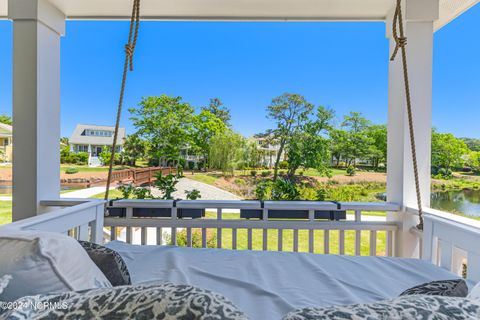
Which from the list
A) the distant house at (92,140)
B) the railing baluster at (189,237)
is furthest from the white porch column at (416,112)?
the distant house at (92,140)

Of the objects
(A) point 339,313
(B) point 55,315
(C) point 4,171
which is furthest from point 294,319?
(C) point 4,171

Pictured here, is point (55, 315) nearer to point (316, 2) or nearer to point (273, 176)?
point (273, 176)

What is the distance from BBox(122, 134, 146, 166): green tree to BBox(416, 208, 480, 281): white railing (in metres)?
2.19

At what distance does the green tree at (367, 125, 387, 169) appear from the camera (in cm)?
232

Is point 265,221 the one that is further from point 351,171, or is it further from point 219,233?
point 351,171

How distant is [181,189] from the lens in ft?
7.95

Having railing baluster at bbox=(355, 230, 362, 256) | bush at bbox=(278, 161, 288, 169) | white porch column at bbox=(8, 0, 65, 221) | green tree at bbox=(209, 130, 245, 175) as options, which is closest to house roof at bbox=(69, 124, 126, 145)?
white porch column at bbox=(8, 0, 65, 221)

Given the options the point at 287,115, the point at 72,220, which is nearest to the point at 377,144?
the point at 287,115

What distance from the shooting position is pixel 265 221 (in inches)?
81.7

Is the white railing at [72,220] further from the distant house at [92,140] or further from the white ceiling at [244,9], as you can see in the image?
the white ceiling at [244,9]

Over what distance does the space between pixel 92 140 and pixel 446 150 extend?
2.96 meters

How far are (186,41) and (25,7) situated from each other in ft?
3.84

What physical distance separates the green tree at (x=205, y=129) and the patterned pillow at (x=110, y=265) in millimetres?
1597

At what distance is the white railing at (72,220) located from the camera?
4.02ft
